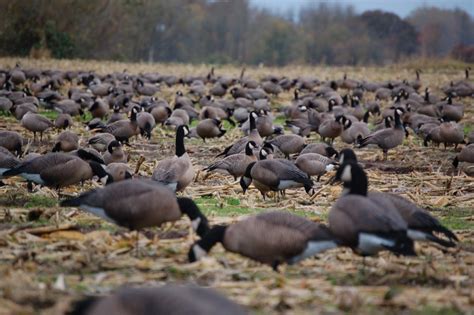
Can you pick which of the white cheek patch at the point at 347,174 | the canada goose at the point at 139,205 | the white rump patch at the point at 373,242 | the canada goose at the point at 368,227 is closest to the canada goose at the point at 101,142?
the canada goose at the point at 139,205

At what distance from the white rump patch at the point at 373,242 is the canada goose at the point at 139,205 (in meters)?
2.13

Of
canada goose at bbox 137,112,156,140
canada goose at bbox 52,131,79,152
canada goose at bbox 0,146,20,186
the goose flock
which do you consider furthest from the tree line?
canada goose at bbox 0,146,20,186

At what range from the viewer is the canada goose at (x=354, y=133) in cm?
2356

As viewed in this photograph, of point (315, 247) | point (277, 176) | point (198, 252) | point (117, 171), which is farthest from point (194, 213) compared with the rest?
point (117, 171)

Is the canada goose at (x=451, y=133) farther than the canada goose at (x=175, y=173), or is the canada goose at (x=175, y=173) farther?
the canada goose at (x=451, y=133)

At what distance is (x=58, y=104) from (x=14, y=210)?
56.4 ft

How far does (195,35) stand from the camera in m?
119

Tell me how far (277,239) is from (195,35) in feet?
368

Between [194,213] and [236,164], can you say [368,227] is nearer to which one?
[194,213]

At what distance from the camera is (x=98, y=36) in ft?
250

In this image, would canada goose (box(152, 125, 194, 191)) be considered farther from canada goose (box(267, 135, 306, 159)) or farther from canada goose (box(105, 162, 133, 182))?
canada goose (box(267, 135, 306, 159))

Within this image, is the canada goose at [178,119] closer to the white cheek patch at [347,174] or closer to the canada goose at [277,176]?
the canada goose at [277,176]

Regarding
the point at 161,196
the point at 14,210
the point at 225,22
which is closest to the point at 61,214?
the point at 14,210

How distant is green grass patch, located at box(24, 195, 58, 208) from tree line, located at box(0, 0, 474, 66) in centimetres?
5397
